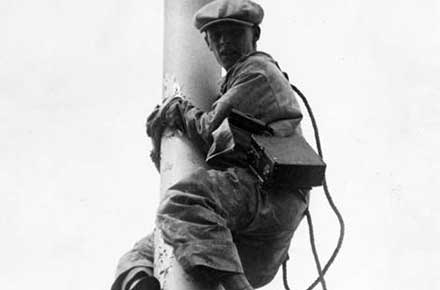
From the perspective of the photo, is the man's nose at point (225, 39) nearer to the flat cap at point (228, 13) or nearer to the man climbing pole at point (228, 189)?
the man climbing pole at point (228, 189)

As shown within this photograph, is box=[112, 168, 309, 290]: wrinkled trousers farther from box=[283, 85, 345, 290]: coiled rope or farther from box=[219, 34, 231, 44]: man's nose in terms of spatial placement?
box=[219, 34, 231, 44]: man's nose

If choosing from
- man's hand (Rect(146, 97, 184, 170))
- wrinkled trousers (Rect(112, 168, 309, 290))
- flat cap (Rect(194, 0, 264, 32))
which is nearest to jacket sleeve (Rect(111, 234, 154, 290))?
wrinkled trousers (Rect(112, 168, 309, 290))

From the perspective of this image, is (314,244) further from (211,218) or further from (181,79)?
(181,79)

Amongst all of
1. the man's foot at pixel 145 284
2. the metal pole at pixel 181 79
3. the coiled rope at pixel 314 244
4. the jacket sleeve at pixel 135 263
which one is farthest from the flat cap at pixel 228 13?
the man's foot at pixel 145 284

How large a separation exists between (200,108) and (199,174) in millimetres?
763

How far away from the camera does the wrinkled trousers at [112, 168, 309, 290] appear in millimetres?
6996

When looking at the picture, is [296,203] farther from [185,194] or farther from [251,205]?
[185,194]

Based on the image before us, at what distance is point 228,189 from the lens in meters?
7.29

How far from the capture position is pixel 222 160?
7426 mm

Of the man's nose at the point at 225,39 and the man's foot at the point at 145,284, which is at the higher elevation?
the man's nose at the point at 225,39

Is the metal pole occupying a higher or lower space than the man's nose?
lower

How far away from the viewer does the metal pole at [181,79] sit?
7399mm

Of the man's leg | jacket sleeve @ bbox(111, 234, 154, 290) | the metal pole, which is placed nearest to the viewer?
the man's leg

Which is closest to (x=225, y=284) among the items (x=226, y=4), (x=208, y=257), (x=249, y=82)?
(x=208, y=257)
